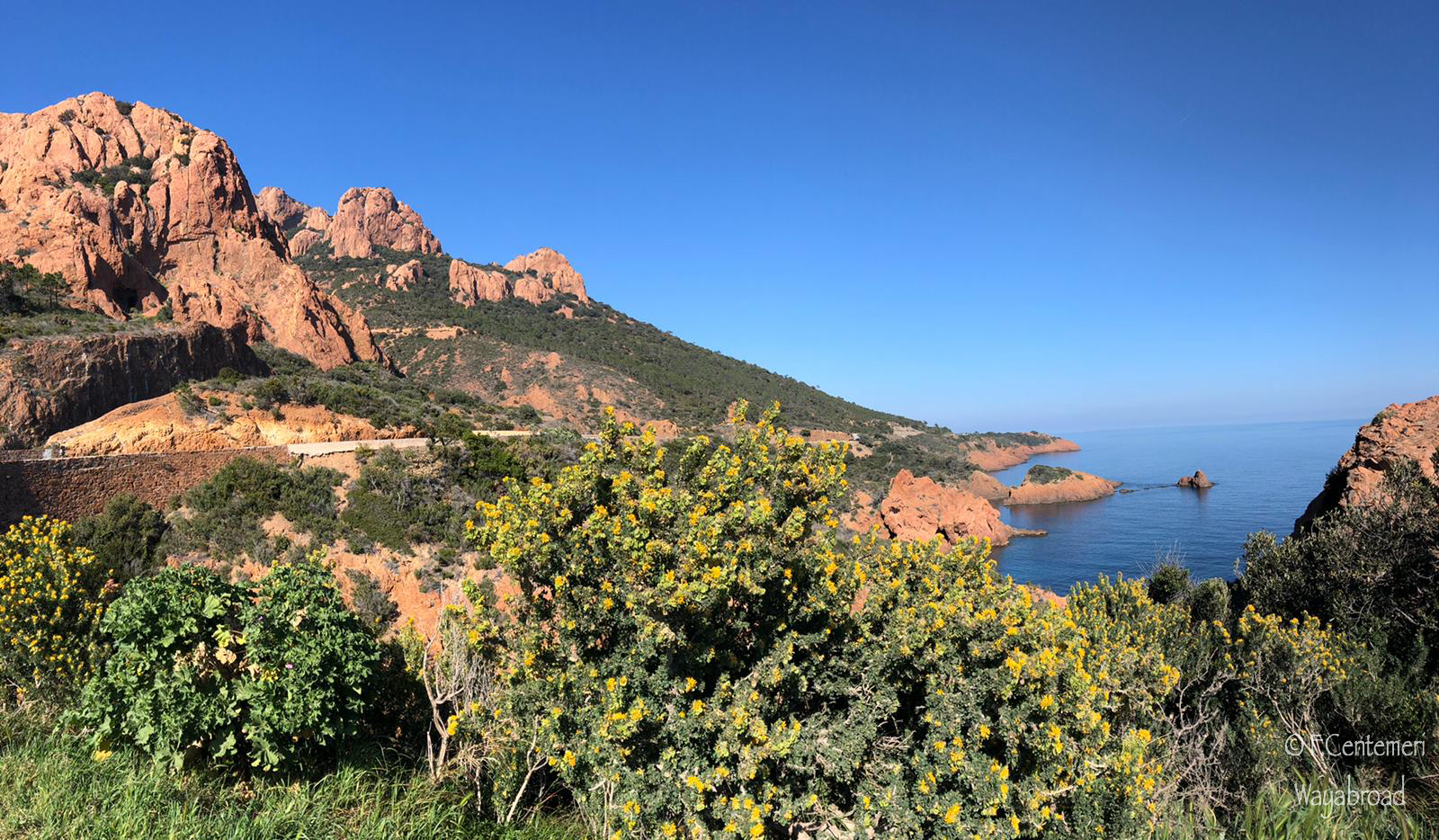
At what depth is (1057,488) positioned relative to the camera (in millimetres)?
74188

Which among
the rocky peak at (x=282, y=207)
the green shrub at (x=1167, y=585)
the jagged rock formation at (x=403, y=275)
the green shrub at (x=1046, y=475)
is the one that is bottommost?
the green shrub at (x=1046, y=475)

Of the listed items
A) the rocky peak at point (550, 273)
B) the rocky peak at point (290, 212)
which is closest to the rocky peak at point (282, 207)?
the rocky peak at point (290, 212)

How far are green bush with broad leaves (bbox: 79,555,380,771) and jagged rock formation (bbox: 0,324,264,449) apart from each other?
2088 cm

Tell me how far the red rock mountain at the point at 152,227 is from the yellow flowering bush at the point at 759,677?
33540 mm

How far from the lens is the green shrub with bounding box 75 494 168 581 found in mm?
17328

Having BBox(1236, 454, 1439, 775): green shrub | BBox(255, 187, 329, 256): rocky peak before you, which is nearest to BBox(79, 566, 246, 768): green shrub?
BBox(1236, 454, 1439, 775): green shrub

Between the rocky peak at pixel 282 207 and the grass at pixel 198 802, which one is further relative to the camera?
the rocky peak at pixel 282 207

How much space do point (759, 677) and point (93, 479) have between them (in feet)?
74.8

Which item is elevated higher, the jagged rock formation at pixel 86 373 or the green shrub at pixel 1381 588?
the jagged rock formation at pixel 86 373

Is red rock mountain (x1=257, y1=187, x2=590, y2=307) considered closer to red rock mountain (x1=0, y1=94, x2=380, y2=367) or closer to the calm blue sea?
red rock mountain (x1=0, y1=94, x2=380, y2=367)

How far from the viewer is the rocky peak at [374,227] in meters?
80.6

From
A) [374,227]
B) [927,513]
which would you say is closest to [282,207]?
[374,227]

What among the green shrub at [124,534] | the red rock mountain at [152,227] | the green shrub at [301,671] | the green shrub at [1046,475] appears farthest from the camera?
the green shrub at [1046,475]

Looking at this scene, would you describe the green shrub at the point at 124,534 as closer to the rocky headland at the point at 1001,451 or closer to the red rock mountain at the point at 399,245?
the red rock mountain at the point at 399,245
